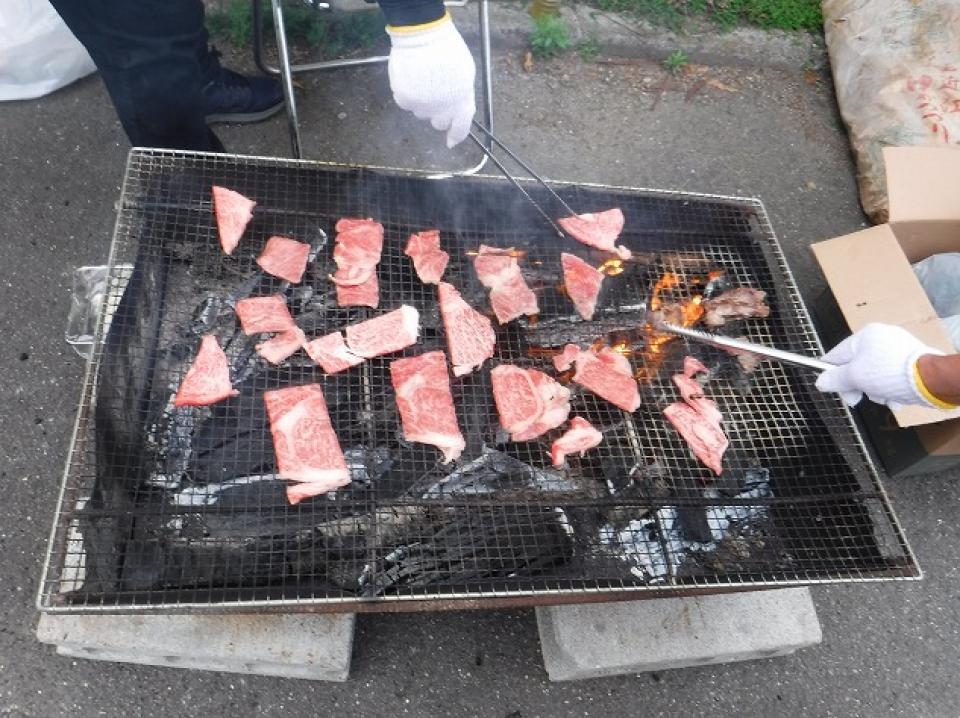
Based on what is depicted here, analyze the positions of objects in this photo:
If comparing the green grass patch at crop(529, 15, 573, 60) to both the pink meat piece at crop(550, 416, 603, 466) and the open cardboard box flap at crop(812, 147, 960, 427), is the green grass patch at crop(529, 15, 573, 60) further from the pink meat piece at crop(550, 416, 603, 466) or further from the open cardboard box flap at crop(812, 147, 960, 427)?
the pink meat piece at crop(550, 416, 603, 466)

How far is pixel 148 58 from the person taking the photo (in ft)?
9.59

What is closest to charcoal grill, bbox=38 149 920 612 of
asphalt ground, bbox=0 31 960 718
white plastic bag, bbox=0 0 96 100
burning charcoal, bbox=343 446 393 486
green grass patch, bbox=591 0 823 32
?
burning charcoal, bbox=343 446 393 486

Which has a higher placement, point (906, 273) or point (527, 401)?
point (906, 273)

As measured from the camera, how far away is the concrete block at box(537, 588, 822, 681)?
275cm

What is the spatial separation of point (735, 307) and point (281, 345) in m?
1.93

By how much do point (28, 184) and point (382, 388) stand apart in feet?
8.57

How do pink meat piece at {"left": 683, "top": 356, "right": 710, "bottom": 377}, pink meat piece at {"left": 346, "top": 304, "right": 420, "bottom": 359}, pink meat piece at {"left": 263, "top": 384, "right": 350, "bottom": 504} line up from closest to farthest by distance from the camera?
pink meat piece at {"left": 263, "top": 384, "right": 350, "bottom": 504}, pink meat piece at {"left": 346, "top": 304, "right": 420, "bottom": 359}, pink meat piece at {"left": 683, "top": 356, "right": 710, "bottom": 377}

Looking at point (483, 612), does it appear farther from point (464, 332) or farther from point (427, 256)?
point (427, 256)

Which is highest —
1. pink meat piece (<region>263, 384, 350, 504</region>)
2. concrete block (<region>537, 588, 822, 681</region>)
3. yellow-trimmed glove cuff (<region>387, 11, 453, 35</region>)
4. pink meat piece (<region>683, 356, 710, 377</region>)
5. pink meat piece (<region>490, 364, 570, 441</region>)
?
yellow-trimmed glove cuff (<region>387, 11, 453, 35</region>)

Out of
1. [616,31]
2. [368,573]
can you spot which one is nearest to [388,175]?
[368,573]

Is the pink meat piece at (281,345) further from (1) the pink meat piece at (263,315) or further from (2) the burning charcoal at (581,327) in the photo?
(2) the burning charcoal at (581,327)

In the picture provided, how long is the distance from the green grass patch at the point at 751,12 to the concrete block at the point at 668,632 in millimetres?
4376

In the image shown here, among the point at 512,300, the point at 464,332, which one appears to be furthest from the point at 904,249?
the point at 464,332

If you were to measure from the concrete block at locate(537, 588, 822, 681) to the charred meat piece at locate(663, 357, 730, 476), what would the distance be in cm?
68
